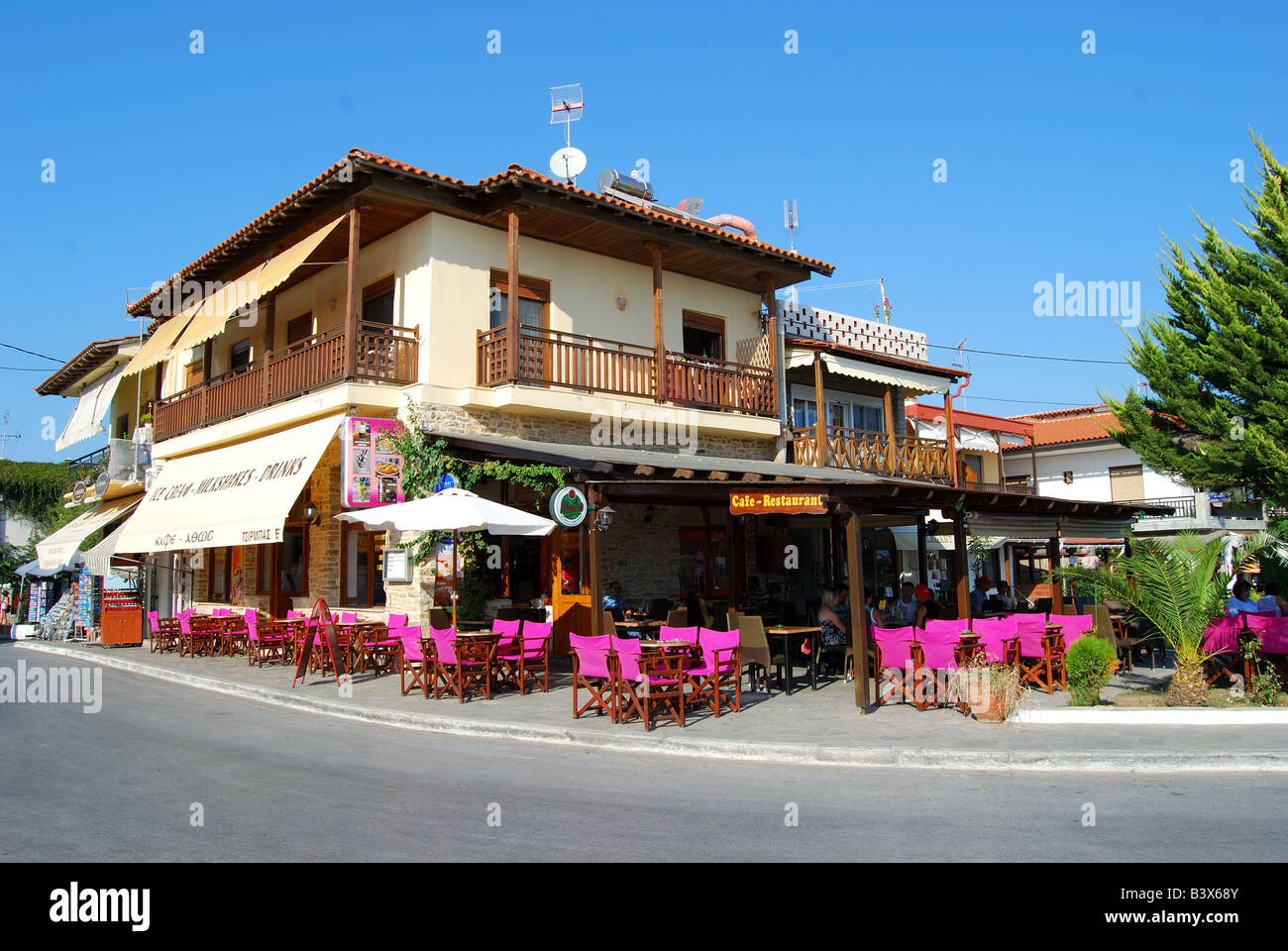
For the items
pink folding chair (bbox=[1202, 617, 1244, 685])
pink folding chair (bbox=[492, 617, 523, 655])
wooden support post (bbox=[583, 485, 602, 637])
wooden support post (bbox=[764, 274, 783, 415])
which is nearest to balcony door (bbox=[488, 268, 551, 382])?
wooden support post (bbox=[583, 485, 602, 637])

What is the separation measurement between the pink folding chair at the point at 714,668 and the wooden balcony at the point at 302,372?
7328 millimetres

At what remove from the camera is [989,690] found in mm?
9312

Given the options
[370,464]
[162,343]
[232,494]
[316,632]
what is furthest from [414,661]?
[162,343]

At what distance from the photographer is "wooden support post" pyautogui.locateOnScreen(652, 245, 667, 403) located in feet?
55.8

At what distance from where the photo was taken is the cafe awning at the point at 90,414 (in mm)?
22953

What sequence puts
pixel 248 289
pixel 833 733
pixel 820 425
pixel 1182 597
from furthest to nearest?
pixel 820 425 → pixel 248 289 → pixel 1182 597 → pixel 833 733

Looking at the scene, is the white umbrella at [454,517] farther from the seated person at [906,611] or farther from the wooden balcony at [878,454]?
the wooden balcony at [878,454]

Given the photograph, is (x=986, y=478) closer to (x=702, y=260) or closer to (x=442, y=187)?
(x=702, y=260)

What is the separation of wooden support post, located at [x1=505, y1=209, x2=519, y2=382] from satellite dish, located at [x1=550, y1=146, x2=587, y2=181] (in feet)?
11.3

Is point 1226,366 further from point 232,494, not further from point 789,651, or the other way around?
point 232,494

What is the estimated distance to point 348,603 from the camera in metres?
16.7

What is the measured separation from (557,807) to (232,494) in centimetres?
1179

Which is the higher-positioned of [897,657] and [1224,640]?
[1224,640]

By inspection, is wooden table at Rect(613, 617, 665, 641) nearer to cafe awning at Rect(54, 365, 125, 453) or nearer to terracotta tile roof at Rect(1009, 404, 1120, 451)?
cafe awning at Rect(54, 365, 125, 453)
